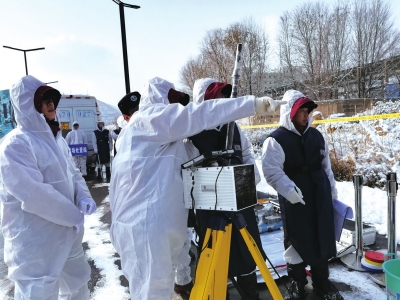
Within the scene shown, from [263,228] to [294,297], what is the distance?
164cm

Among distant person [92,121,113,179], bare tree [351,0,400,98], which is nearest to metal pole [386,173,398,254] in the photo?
distant person [92,121,113,179]

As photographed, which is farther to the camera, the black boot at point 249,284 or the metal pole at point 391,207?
the metal pole at point 391,207

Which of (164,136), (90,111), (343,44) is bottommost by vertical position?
(164,136)

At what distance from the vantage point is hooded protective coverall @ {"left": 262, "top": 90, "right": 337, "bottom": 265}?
286 cm

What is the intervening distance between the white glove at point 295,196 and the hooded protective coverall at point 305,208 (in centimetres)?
14

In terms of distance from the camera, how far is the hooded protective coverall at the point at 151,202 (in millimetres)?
2059

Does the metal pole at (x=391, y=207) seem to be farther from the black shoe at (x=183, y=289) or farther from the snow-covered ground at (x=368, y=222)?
the black shoe at (x=183, y=289)

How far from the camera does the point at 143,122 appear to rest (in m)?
2.09

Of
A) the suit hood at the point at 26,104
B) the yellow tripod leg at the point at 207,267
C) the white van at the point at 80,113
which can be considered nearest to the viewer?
the yellow tripod leg at the point at 207,267

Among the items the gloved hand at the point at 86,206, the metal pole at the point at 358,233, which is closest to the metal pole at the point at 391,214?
the metal pole at the point at 358,233

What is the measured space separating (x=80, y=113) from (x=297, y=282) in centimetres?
1063

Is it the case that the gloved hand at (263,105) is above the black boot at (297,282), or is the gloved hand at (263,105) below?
above

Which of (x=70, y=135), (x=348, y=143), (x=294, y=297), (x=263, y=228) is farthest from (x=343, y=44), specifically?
(x=294, y=297)

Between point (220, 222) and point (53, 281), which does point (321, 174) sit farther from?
point (53, 281)
